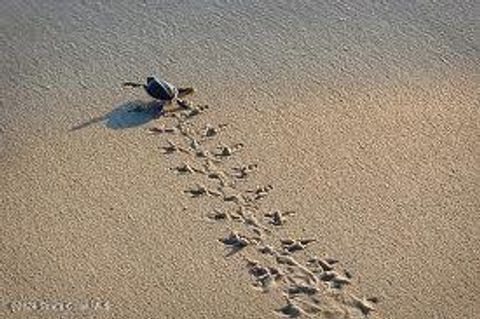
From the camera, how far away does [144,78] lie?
332 centimetres

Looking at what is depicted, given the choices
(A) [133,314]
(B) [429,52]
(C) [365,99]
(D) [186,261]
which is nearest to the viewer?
(A) [133,314]

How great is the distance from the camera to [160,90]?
3.10m

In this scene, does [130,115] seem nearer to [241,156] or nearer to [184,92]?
[184,92]

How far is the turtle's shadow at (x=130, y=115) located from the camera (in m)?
3.10

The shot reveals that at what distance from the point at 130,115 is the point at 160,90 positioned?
160 mm

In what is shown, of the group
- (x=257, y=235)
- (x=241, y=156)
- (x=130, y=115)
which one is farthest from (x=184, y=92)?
(x=257, y=235)

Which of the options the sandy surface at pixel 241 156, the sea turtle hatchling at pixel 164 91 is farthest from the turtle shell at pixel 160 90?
the sandy surface at pixel 241 156

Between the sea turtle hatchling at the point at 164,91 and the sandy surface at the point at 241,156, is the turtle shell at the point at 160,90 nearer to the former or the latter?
the sea turtle hatchling at the point at 164,91

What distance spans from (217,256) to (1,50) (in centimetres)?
157

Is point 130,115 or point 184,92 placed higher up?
point 184,92

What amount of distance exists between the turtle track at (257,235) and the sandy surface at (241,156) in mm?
10

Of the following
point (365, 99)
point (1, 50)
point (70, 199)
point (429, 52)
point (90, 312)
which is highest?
point (429, 52)

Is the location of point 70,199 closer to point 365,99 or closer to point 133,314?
point 133,314

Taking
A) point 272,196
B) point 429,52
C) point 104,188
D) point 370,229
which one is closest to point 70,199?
point 104,188
